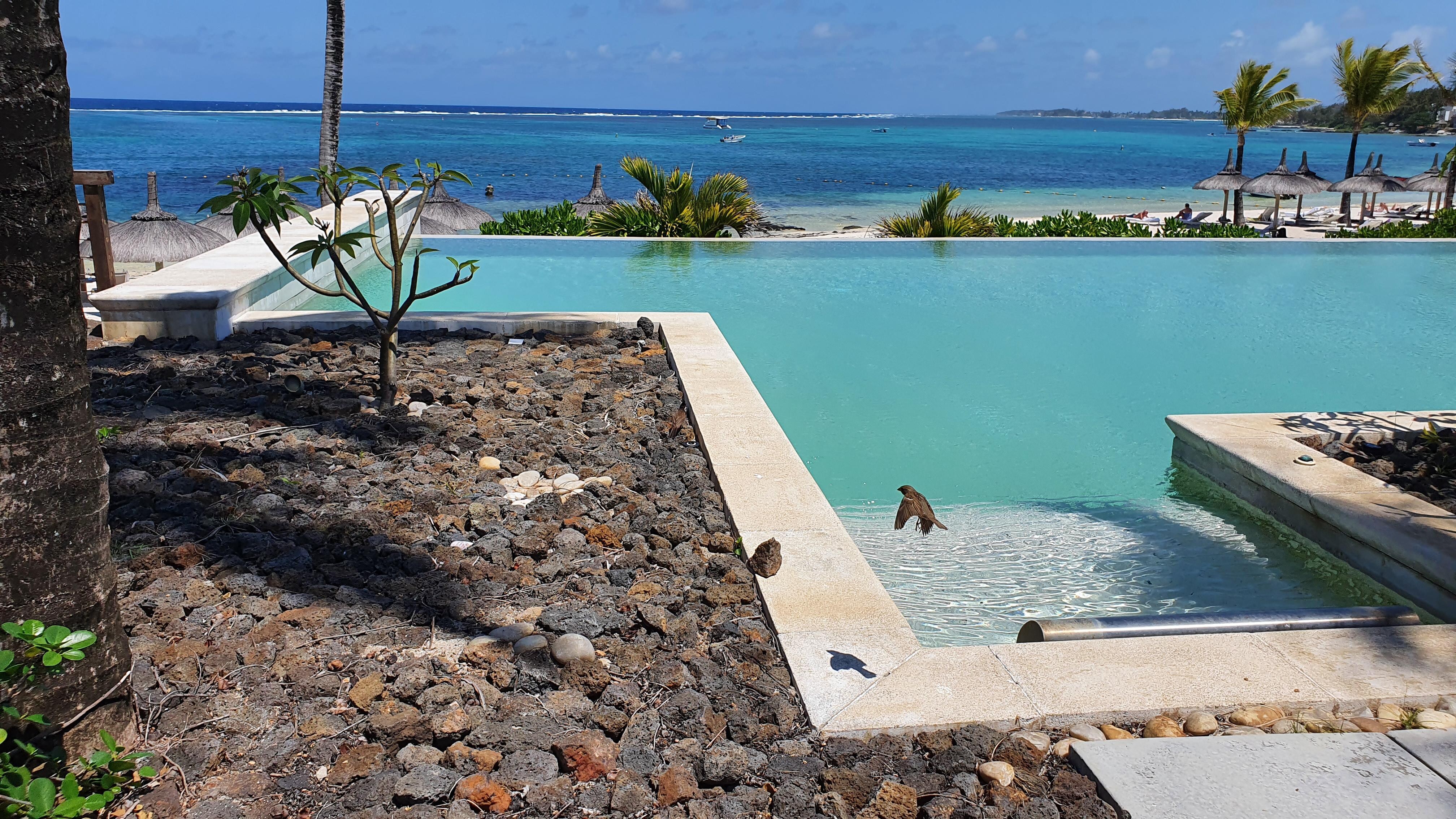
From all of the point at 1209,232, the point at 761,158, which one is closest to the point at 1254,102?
the point at 1209,232

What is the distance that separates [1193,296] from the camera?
9.41 meters

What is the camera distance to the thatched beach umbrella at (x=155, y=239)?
9.66 meters

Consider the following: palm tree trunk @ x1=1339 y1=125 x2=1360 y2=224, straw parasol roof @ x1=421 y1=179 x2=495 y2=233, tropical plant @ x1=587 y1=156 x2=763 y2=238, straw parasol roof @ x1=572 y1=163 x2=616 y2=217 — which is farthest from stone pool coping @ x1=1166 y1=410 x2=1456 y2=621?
palm tree trunk @ x1=1339 y1=125 x2=1360 y2=224

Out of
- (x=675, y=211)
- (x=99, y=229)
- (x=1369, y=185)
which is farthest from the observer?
(x=1369, y=185)

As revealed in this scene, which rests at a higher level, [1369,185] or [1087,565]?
[1369,185]

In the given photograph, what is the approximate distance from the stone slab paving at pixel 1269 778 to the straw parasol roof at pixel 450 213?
11.1 meters

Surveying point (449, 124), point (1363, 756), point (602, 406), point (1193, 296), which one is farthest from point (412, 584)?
point (449, 124)

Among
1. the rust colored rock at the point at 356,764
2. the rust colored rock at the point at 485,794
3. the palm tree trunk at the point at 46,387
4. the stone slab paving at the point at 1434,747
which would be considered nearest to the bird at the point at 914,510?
the stone slab paving at the point at 1434,747

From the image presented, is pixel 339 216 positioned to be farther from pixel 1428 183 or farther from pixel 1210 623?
pixel 1428 183

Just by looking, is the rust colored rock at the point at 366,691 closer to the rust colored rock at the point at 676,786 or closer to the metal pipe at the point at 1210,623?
the rust colored rock at the point at 676,786

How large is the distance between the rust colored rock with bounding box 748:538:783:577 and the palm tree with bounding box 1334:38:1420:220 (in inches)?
1013

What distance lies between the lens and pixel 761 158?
58062mm

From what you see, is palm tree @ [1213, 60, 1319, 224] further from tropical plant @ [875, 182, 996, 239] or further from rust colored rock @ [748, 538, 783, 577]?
rust colored rock @ [748, 538, 783, 577]

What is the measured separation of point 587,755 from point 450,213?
11.0 meters
